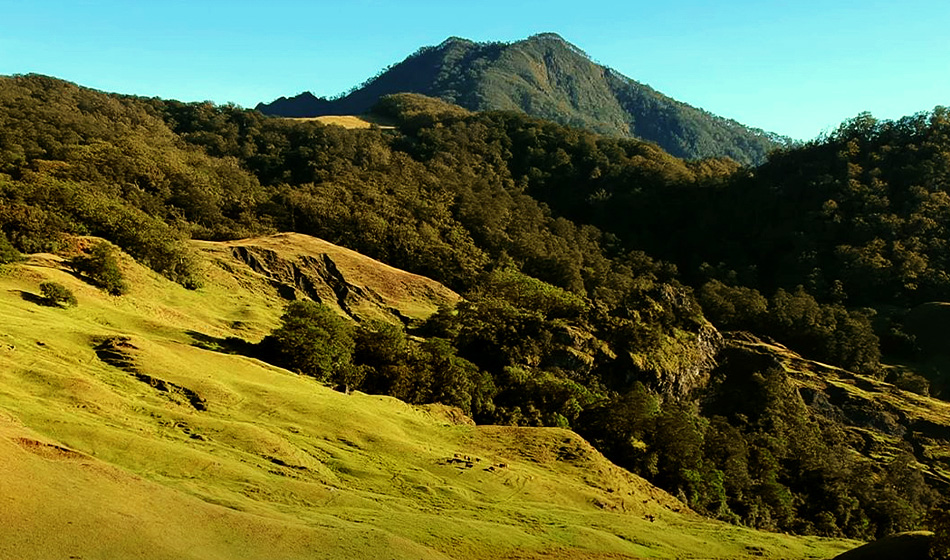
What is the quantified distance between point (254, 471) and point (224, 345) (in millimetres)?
22892

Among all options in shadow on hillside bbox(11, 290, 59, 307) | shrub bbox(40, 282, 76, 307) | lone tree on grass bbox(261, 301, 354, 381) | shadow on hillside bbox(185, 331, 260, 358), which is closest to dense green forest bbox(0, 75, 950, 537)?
lone tree on grass bbox(261, 301, 354, 381)

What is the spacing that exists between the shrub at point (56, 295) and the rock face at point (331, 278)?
34694mm

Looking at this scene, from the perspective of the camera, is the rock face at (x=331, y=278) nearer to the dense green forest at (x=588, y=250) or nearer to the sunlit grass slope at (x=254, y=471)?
the dense green forest at (x=588, y=250)

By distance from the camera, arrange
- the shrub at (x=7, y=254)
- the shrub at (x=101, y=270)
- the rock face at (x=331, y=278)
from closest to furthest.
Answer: the shrub at (x=7, y=254), the shrub at (x=101, y=270), the rock face at (x=331, y=278)

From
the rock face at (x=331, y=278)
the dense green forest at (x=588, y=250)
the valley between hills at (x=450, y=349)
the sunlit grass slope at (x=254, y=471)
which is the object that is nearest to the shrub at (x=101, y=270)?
the valley between hills at (x=450, y=349)

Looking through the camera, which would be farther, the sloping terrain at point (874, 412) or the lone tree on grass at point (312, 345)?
the sloping terrain at point (874, 412)

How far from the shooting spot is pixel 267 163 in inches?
6378

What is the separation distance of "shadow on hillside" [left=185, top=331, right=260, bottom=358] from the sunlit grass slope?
0.45 metres

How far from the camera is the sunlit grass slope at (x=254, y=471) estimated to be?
19531 mm

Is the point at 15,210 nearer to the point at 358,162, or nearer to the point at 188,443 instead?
the point at 188,443

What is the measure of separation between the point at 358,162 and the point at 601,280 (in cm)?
6359

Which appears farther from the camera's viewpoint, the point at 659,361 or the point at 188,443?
the point at 659,361

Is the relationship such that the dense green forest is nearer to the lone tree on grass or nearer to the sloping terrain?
the lone tree on grass

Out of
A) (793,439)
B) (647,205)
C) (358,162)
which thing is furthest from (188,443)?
(647,205)
